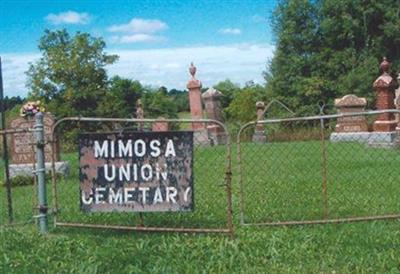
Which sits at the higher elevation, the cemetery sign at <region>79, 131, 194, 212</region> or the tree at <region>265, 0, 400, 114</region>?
the tree at <region>265, 0, 400, 114</region>

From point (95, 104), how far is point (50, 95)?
2288 mm

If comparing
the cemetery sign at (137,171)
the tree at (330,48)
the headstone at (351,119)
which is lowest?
the cemetery sign at (137,171)

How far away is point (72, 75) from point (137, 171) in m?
22.9

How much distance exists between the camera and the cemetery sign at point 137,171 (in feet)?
18.7

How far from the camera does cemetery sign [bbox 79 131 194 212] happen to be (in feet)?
18.7

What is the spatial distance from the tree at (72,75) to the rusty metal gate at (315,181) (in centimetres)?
1276

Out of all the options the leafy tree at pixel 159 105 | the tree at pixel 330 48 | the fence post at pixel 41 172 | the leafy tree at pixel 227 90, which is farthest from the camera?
the leafy tree at pixel 227 90

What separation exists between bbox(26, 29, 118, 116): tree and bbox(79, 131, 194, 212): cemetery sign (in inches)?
880

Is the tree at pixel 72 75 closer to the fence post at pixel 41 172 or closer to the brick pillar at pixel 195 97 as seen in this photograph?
the brick pillar at pixel 195 97

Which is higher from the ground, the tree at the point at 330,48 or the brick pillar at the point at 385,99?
the tree at the point at 330,48

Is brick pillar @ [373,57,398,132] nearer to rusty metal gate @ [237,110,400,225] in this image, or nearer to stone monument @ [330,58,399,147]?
stone monument @ [330,58,399,147]

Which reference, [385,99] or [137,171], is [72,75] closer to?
[385,99]

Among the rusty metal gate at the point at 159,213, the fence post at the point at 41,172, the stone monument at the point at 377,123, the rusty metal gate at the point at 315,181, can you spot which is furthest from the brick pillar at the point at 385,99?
the fence post at the point at 41,172

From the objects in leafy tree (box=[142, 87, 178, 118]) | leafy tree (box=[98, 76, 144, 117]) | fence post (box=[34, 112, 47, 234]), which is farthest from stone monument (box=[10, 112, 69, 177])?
leafy tree (box=[142, 87, 178, 118])
